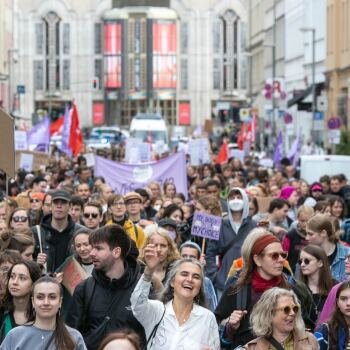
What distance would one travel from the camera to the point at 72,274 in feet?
36.3

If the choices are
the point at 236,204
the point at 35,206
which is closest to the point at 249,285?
the point at 236,204

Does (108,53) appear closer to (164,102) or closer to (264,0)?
(164,102)

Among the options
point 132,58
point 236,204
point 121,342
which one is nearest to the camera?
point 121,342

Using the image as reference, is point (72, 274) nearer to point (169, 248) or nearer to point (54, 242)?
point (169, 248)

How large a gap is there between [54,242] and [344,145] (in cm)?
2849

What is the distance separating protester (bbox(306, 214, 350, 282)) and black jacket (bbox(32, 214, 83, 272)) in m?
1.98

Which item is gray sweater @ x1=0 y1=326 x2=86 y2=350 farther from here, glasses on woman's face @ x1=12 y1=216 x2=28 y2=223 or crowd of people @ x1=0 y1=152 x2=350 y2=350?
glasses on woman's face @ x1=12 y1=216 x2=28 y2=223

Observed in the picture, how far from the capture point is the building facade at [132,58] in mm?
109500

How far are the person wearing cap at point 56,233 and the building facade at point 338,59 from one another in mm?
36051

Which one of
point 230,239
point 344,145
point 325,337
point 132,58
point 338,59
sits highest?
point 132,58

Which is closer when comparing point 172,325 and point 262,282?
point 172,325

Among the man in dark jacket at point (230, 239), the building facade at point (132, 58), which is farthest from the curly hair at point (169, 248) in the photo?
the building facade at point (132, 58)

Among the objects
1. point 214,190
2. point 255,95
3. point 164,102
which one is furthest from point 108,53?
point 214,190

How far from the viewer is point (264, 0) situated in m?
85.9
